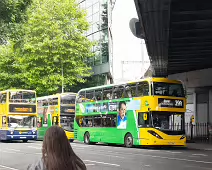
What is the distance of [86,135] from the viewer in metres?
31.0

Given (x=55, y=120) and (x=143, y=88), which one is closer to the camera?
(x=143, y=88)

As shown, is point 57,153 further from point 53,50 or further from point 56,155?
point 53,50

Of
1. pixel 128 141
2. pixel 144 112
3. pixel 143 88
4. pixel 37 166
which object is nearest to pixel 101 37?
pixel 128 141

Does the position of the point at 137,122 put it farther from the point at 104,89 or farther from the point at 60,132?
the point at 60,132

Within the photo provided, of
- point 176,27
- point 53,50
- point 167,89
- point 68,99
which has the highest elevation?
point 53,50

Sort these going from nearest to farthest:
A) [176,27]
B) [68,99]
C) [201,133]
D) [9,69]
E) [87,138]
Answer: [176,27]
[87,138]
[68,99]
[201,133]
[9,69]

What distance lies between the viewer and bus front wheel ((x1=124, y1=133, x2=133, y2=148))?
25703mm

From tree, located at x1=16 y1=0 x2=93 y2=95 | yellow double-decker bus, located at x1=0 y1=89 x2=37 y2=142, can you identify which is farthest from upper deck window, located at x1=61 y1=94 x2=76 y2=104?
tree, located at x1=16 y1=0 x2=93 y2=95

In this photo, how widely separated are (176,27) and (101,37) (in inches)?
1128

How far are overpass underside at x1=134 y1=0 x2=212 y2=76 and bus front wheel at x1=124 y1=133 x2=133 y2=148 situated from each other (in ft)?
15.4

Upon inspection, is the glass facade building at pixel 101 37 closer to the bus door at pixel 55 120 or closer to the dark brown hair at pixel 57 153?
the bus door at pixel 55 120

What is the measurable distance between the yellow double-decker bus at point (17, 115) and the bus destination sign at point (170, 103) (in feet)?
40.8

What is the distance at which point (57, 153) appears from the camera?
3572 mm

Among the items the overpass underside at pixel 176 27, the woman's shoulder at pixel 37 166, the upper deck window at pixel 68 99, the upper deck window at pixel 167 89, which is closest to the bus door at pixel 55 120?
the upper deck window at pixel 68 99
